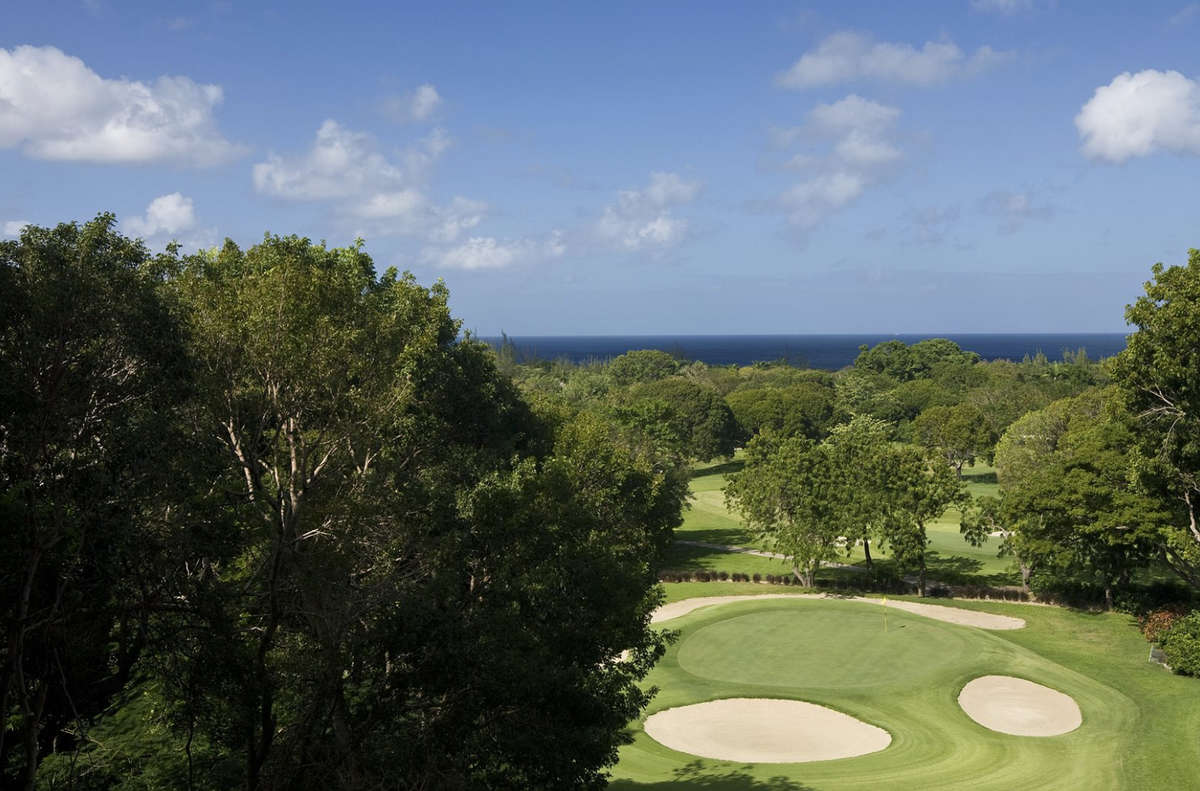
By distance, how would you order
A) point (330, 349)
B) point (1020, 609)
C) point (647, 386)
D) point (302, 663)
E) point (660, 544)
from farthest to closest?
point (647, 386), point (660, 544), point (1020, 609), point (330, 349), point (302, 663)

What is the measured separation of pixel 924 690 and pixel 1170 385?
45.9 feet

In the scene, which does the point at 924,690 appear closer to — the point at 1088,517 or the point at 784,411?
the point at 1088,517

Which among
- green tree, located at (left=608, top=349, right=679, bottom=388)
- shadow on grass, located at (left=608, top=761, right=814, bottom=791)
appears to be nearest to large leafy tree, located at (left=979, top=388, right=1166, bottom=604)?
shadow on grass, located at (left=608, top=761, right=814, bottom=791)

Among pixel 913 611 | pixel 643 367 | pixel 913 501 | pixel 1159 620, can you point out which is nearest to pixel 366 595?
pixel 913 611

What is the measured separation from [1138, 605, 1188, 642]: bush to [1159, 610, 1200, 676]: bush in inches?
59.4

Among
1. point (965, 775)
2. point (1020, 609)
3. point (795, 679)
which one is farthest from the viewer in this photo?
point (1020, 609)

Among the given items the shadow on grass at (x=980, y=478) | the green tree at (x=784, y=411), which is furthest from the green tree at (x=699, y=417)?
the shadow on grass at (x=980, y=478)

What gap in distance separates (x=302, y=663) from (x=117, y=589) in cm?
308

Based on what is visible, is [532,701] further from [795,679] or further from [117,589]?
[795,679]

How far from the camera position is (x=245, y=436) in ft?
65.3

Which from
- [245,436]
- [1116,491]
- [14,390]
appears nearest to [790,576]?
[1116,491]

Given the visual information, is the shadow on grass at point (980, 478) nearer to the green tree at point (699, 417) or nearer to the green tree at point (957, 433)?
the green tree at point (957, 433)

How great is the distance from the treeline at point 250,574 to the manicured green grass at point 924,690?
28.2ft

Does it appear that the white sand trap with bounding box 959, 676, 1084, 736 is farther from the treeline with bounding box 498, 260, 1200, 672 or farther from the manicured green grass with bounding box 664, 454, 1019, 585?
the manicured green grass with bounding box 664, 454, 1019, 585
